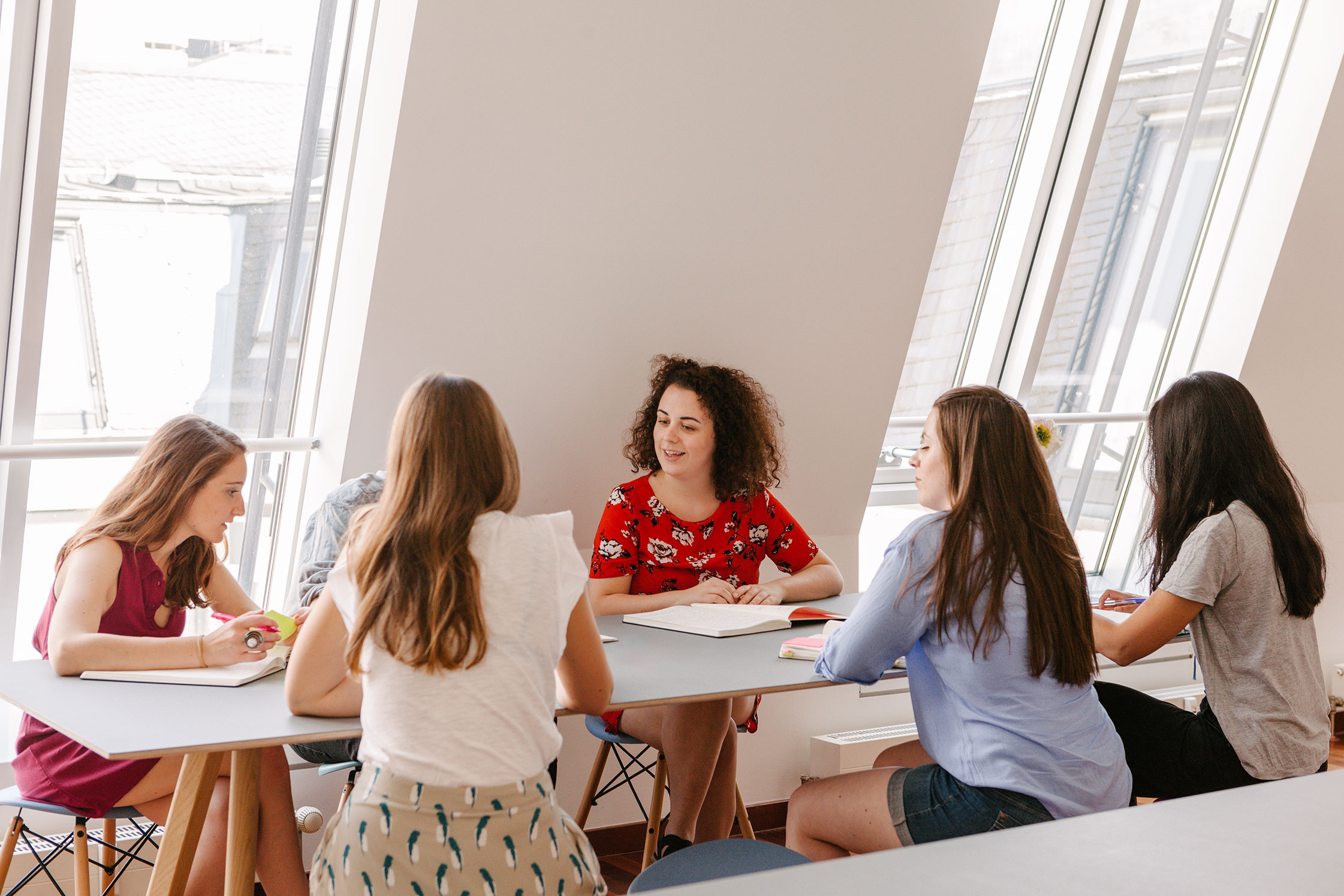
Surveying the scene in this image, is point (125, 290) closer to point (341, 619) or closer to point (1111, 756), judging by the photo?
point (341, 619)

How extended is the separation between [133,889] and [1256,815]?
98.6 inches

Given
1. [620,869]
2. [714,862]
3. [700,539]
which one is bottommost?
[620,869]

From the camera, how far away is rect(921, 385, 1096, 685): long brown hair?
1930 millimetres

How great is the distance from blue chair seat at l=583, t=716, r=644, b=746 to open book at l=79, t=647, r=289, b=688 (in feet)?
3.20

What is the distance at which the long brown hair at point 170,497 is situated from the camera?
2229mm

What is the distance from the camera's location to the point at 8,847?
2205mm

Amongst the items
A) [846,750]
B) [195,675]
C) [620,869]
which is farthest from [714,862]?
[846,750]

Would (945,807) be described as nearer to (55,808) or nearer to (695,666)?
(695,666)

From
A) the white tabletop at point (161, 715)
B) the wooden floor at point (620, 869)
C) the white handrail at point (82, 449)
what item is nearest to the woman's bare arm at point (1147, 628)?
the wooden floor at point (620, 869)

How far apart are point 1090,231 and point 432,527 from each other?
344 centimetres

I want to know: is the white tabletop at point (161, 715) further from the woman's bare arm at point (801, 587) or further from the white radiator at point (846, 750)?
the white radiator at point (846, 750)

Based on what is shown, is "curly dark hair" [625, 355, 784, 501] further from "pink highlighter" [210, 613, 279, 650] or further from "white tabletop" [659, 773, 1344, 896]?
"white tabletop" [659, 773, 1344, 896]

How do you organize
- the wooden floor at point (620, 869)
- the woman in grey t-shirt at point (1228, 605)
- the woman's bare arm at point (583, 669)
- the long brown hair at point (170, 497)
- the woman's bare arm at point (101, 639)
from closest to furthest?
the woman's bare arm at point (583, 669), the woman's bare arm at point (101, 639), the long brown hair at point (170, 497), the woman in grey t-shirt at point (1228, 605), the wooden floor at point (620, 869)

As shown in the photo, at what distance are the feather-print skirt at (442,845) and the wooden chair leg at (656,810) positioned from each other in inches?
47.4
